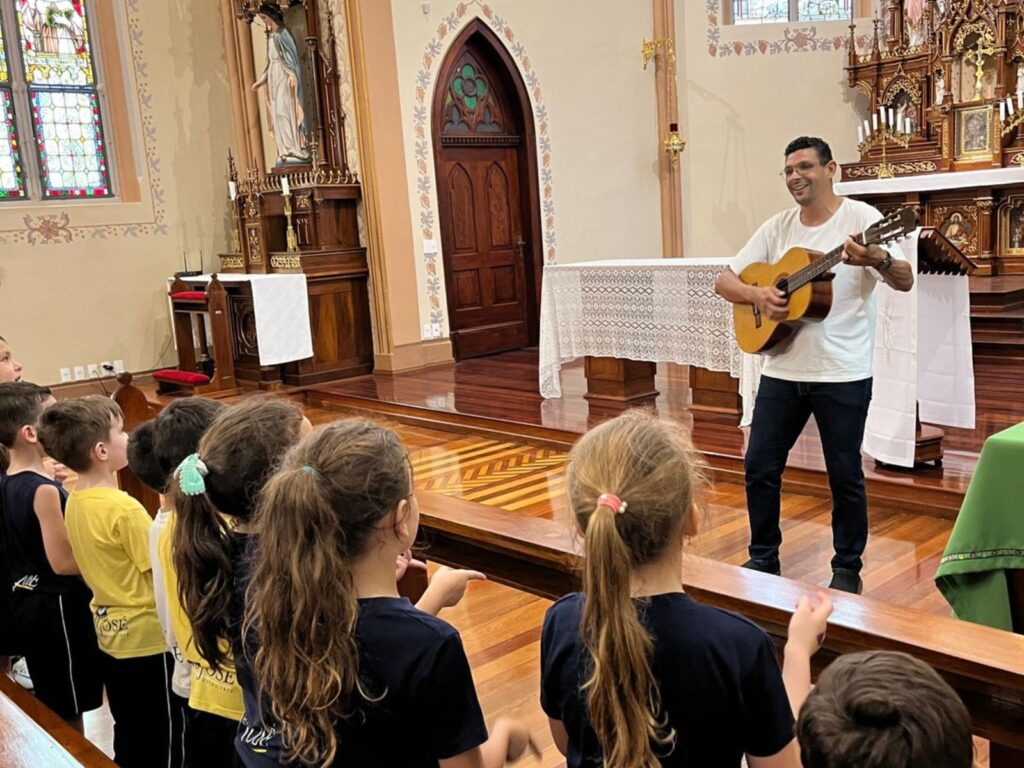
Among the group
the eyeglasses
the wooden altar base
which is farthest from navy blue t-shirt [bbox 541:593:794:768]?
the wooden altar base

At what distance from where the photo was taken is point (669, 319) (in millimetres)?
5449

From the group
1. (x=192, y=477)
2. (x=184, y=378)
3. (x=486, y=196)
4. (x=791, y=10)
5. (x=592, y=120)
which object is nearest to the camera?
(x=192, y=477)

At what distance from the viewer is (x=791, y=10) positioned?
9.38 meters

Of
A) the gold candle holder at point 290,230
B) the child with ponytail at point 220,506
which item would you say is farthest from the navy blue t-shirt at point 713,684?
the gold candle holder at point 290,230

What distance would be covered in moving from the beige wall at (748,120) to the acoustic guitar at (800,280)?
20.7ft

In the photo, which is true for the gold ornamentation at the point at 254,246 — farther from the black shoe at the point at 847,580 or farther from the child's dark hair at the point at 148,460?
the child's dark hair at the point at 148,460

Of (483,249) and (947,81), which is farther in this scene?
(483,249)

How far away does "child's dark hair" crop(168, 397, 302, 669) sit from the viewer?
4.86 feet

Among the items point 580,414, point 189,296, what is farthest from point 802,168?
point 189,296

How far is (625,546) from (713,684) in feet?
0.63

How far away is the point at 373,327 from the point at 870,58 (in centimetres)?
517

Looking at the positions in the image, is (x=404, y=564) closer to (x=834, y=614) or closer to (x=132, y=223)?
(x=834, y=614)

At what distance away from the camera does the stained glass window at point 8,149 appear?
763 cm

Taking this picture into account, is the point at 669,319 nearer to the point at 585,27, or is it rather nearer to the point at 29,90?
the point at 585,27
